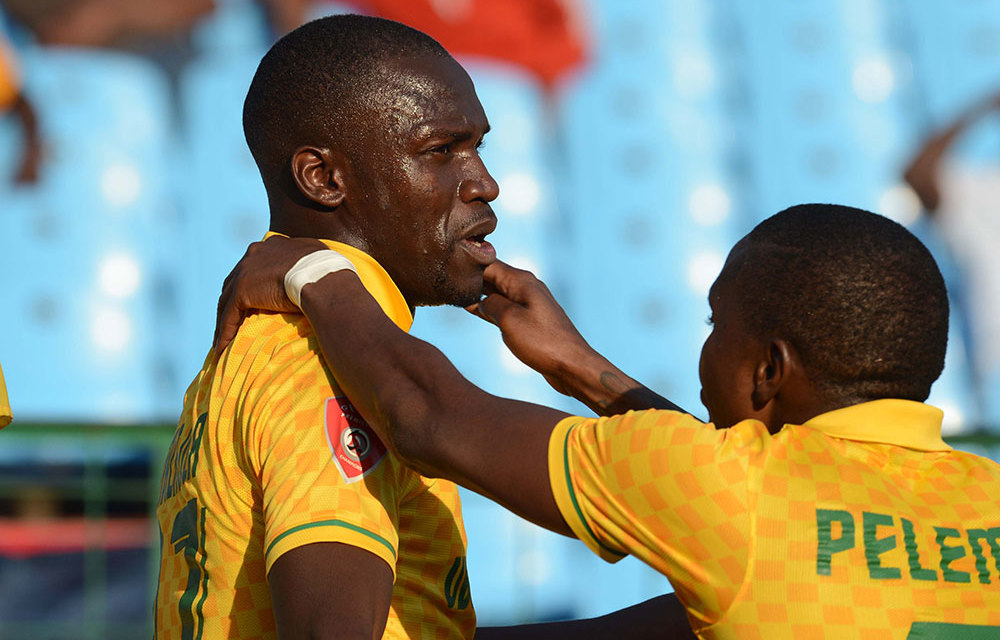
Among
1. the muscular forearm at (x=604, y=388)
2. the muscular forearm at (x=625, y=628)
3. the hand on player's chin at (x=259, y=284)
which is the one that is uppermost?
the hand on player's chin at (x=259, y=284)

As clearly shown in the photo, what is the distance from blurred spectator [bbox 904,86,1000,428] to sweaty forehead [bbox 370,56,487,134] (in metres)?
6.09

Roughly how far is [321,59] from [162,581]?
89cm

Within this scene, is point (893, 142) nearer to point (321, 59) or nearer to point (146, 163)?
point (146, 163)

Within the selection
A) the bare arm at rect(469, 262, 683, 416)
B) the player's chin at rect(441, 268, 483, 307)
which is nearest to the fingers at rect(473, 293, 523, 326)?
the bare arm at rect(469, 262, 683, 416)

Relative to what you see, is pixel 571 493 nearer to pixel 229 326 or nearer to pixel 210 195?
pixel 229 326

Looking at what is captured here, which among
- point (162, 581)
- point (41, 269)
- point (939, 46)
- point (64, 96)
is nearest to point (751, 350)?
point (162, 581)

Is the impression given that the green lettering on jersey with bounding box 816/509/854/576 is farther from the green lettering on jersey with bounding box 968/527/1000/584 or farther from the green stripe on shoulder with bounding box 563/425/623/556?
the green stripe on shoulder with bounding box 563/425/623/556

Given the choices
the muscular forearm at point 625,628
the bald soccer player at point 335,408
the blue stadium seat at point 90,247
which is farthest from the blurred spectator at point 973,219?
the bald soccer player at point 335,408

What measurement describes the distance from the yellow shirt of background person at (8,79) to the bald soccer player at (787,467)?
19.9 feet

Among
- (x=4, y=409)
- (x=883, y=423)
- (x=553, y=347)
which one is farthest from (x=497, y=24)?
(x=883, y=423)

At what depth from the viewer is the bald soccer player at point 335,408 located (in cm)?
157

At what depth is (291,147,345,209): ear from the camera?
2082 mm

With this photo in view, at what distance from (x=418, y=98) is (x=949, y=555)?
3.57 feet

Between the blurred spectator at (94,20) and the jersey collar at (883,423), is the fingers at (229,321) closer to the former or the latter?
the jersey collar at (883,423)
